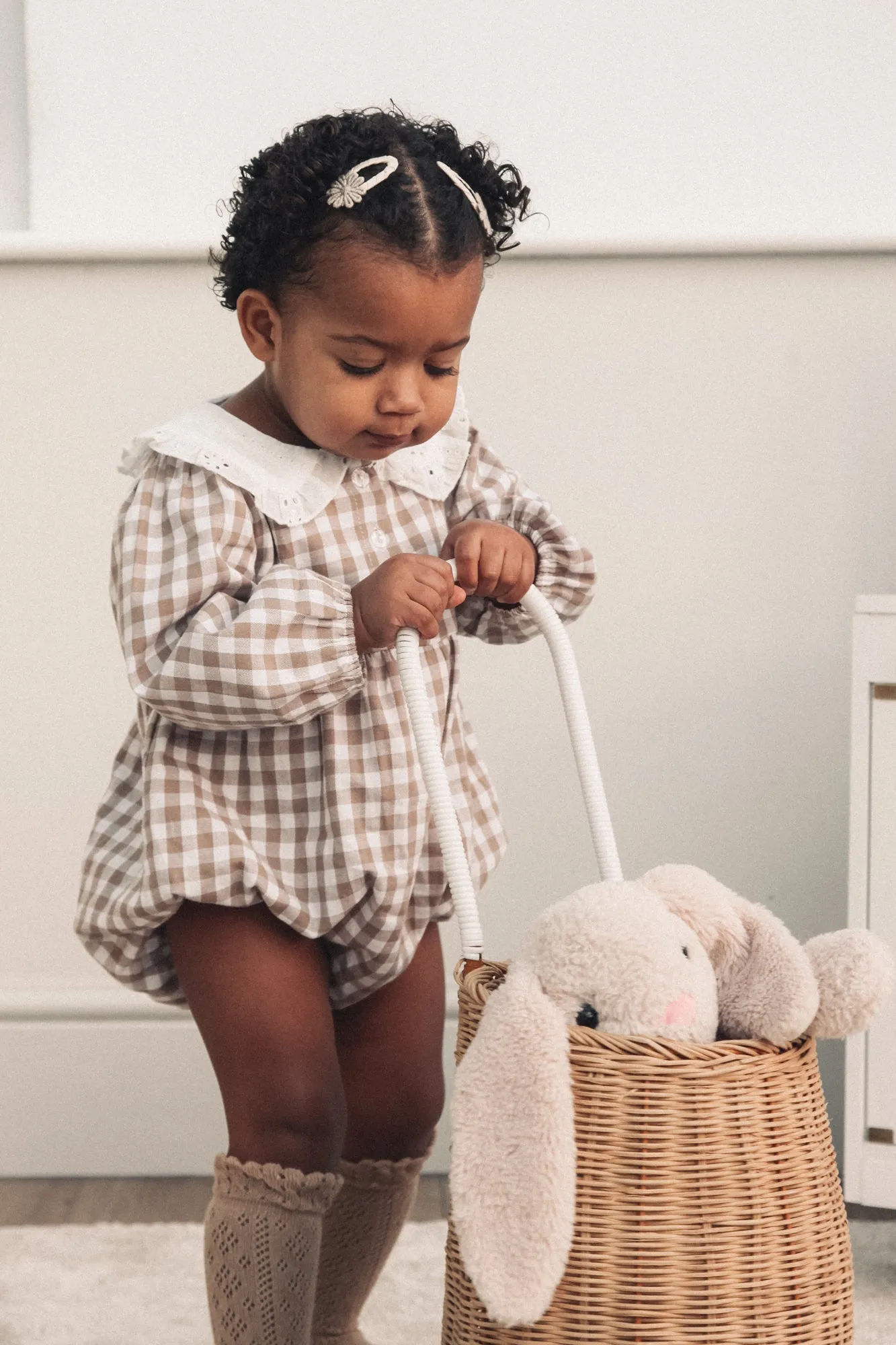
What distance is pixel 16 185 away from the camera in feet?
4.96

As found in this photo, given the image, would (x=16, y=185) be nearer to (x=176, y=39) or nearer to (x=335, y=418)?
(x=176, y=39)

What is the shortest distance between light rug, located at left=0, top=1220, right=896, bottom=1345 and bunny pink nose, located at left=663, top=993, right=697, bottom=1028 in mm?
533

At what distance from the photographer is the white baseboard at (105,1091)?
4.87ft

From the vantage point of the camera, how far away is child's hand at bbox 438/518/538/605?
88 cm

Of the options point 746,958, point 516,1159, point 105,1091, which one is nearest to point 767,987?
point 746,958

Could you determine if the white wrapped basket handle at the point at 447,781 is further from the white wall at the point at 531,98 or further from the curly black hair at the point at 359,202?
the white wall at the point at 531,98

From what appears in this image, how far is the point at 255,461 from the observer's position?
91cm

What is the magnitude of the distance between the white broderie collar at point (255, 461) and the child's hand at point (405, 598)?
0.34 ft

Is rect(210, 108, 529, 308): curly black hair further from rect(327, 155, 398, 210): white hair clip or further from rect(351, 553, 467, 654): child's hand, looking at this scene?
rect(351, 553, 467, 654): child's hand

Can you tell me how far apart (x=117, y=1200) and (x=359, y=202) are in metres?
0.99

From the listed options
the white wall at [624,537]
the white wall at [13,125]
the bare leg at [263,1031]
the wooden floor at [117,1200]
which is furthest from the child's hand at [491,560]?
the white wall at [13,125]

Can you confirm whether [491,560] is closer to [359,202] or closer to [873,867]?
[359,202]

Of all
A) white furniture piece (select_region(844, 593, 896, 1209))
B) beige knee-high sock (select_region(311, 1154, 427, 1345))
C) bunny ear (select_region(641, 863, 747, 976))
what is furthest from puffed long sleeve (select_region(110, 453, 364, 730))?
white furniture piece (select_region(844, 593, 896, 1209))

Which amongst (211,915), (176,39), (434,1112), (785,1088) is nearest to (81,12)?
(176,39)
